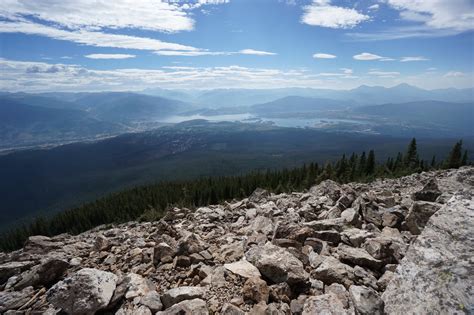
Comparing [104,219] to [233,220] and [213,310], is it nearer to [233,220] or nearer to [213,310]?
[233,220]

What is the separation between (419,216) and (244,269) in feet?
27.7

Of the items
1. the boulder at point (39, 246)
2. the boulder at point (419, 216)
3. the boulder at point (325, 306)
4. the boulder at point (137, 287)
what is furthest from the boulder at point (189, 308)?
the boulder at point (39, 246)

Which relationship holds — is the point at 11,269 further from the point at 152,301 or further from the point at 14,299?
the point at 152,301

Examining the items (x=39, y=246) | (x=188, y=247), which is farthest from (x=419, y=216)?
(x=39, y=246)

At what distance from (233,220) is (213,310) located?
1358 centimetres

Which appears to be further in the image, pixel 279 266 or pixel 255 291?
pixel 279 266

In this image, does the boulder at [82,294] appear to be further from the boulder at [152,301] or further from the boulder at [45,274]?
the boulder at [45,274]

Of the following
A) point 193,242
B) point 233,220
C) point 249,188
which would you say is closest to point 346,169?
point 249,188

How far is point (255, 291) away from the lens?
7.21 m

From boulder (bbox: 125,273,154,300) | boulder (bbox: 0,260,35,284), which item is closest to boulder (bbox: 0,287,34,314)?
boulder (bbox: 0,260,35,284)

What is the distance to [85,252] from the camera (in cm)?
1276

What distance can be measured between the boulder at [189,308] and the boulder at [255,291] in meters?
1.20

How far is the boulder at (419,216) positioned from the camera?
11062 millimetres

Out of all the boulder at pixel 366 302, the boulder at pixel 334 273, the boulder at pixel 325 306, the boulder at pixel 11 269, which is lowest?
the boulder at pixel 11 269
